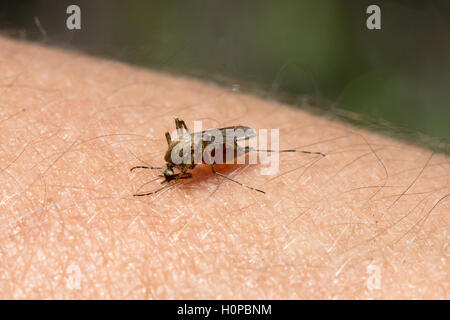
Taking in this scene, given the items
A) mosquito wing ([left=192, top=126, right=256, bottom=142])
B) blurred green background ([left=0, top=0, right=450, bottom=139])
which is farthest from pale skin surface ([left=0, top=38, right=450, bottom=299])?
blurred green background ([left=0, top=0, right=450, bottom=139])

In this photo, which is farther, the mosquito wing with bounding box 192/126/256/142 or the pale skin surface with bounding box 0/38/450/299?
the mosquito wing with bounding box 192/126/256/142

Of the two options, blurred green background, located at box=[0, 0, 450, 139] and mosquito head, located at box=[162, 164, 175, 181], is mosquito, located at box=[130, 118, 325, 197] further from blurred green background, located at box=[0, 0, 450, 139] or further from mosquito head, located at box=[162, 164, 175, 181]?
blurred green background, located at box=[0, 0, 450, 139]

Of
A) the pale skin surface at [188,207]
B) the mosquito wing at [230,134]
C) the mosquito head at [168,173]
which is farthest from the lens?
the mosquito wing at [230,134]

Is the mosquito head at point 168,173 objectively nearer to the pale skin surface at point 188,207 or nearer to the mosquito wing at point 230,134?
the pale skin surface at point 188,207

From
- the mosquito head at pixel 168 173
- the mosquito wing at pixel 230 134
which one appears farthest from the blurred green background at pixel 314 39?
the mosquito head at pixel 168 173

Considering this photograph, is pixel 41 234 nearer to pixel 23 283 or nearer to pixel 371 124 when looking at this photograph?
pixel 23 283
